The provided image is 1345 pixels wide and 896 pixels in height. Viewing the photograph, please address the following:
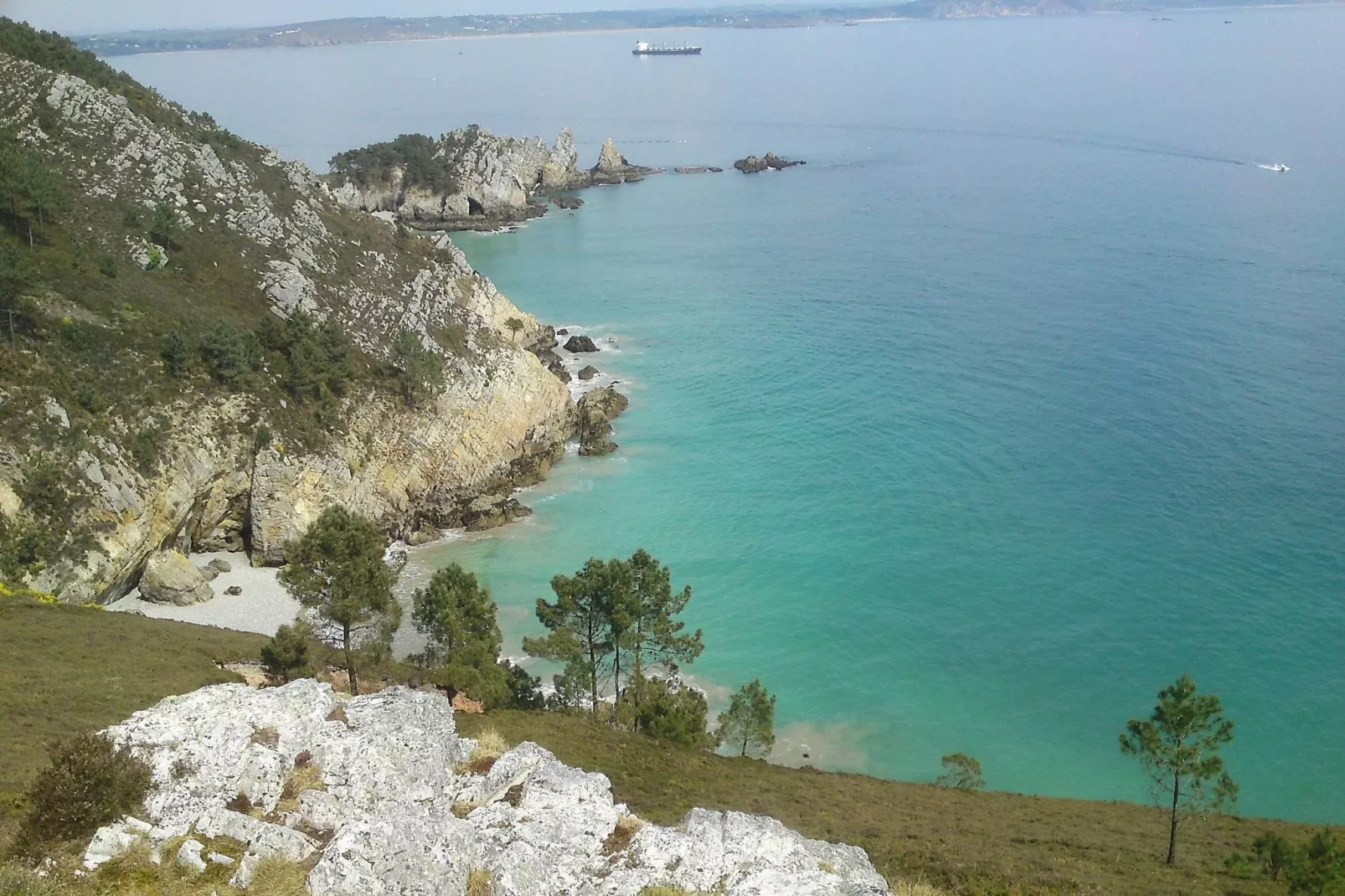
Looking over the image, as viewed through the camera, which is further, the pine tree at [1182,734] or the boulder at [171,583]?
the boulder at [171,583]

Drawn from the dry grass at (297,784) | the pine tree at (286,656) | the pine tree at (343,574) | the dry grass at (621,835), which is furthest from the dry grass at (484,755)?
the pine tree at (286,656)

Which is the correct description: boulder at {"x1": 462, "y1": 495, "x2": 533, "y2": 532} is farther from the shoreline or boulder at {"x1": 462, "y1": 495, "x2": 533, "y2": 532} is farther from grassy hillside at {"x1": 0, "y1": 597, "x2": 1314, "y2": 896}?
grassy hillside at {"x1": 0, "y1": 597, "x2": 1314, "y2": 896}

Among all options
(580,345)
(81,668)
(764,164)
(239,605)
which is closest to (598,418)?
(580,345)

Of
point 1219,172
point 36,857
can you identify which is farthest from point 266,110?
point 36,857

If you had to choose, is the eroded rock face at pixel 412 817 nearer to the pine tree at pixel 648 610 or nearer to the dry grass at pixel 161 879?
the dry grass at pixel 161 879

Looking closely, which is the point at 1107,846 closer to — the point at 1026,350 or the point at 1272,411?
the point at 1272,411

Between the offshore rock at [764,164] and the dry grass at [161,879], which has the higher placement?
the offshore rock at [764,164]

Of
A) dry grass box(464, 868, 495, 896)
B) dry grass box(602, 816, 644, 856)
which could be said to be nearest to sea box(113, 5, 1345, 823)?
dry grass box(602, 816, 644, 856)
